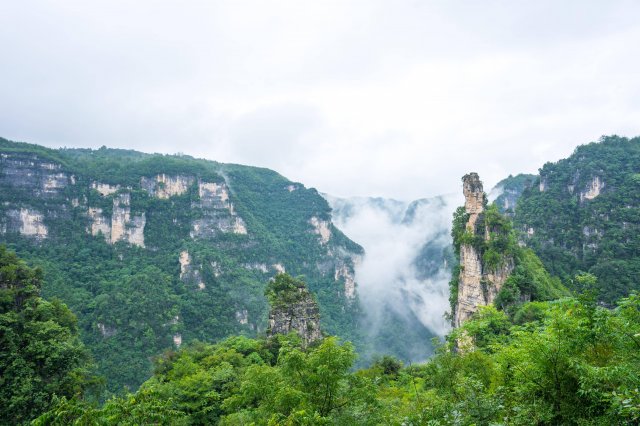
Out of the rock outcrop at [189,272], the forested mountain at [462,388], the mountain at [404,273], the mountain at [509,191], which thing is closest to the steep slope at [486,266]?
the forested mountain at [462,388]

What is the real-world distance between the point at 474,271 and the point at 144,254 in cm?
6677

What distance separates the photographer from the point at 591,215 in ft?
194

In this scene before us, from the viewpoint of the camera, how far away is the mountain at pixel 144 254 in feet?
201

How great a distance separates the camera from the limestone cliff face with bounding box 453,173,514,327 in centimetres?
3591

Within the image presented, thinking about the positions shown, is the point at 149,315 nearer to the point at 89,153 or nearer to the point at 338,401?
the point at 338,401

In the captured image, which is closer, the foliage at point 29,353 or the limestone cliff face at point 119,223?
the foliage at point 29,353

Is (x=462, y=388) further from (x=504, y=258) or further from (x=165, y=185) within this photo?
(x=165, y=185)

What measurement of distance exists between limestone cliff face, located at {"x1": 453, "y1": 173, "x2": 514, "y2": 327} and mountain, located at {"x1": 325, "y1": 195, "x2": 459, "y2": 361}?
5130cm

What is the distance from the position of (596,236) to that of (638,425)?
196 ft

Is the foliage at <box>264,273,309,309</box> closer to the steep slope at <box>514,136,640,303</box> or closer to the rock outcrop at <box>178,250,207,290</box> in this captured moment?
the steep slope at <box>514,136,640,303</box>

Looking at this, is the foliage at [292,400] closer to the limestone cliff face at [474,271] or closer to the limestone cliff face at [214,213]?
the limestone cliff face at [474,271]

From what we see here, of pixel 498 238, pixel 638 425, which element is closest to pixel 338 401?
pixel 638 425

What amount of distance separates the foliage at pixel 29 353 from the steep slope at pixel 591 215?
4972 centimetres

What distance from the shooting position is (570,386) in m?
7.69
